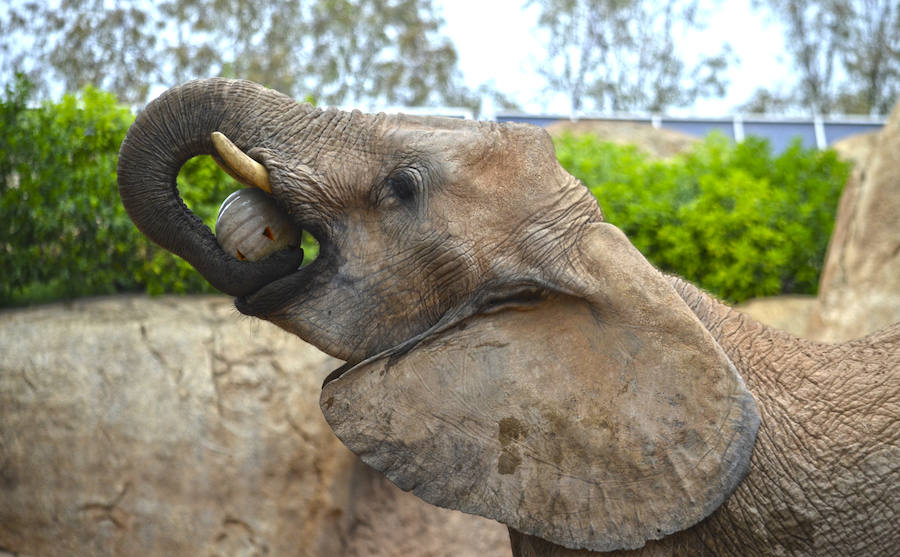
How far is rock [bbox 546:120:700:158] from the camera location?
1092 centimetres

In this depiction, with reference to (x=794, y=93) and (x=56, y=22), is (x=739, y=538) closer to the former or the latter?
(x=56, y=22)

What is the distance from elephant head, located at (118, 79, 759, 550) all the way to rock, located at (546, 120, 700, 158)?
26.5ft

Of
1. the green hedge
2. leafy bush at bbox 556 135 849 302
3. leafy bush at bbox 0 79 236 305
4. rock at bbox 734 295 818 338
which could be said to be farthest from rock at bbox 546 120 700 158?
leafy bush at bbox 0 79 236 305

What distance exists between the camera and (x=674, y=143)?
11766 millimetres

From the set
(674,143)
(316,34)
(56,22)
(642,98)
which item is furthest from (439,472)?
(642,98)

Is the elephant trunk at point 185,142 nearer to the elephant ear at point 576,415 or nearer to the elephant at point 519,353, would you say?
the elephant at point 519,353

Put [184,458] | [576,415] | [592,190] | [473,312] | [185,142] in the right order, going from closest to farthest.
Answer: [576,415], [473,312], [185,142], [184,458], [592,190]

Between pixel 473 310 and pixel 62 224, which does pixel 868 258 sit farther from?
pixel 62 224

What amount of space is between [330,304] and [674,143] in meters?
9.78

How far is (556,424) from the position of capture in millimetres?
2486

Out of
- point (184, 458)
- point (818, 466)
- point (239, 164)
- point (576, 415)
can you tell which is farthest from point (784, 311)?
point (239, 164)

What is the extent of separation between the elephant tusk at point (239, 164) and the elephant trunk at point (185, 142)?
0.10 metres

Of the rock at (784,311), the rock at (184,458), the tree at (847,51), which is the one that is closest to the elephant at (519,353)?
the rock at (184,458)

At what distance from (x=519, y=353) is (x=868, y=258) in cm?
405
